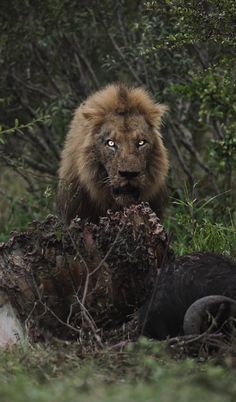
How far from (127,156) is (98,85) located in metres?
3.39

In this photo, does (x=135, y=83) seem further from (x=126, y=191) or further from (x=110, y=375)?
(x=110, y=375)

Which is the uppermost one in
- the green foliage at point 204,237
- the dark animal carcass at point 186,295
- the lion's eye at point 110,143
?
the lion's eye at point 110,143

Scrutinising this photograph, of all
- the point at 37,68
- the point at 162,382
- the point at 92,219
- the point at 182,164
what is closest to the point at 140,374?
the point at 162,382

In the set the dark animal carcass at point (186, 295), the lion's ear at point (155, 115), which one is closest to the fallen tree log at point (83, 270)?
the dark animal carcass at point (186, 295)

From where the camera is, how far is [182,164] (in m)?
10.4

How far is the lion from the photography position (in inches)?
303

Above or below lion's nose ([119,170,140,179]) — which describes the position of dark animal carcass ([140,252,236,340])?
below

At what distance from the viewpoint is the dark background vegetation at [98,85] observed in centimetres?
909

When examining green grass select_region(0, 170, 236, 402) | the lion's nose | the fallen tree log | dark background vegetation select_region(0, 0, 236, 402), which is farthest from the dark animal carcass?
the lion's nose

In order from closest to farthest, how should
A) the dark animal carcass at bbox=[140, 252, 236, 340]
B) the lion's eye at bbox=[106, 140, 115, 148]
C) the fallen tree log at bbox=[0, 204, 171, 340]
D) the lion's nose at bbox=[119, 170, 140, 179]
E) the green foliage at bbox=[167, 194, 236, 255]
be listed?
1. the dark animal carcass at bbox=[140, 252, 236, 340]
2. the fallen tree log at bbox=[0, 204, 171, 340]
3. the green foliage at bbox=[167, 194, 236, 255]
4. the lion's nose at bbox=[119, 170, 140, 179]
5. the lion's eye at bbox=[106, 140, 115, 148]

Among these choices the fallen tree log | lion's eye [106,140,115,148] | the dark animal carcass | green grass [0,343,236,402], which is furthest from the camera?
lion's eye [106,140,115,148]

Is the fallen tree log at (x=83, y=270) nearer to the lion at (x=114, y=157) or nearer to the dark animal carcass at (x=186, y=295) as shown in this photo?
the dark animal carcass at (x=186, y=295)

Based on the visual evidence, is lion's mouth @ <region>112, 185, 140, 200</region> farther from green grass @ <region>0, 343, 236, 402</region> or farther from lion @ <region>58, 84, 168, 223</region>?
green grass @ <region>0, 343, 236, 402</region>

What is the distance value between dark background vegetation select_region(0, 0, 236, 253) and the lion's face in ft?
2.24
